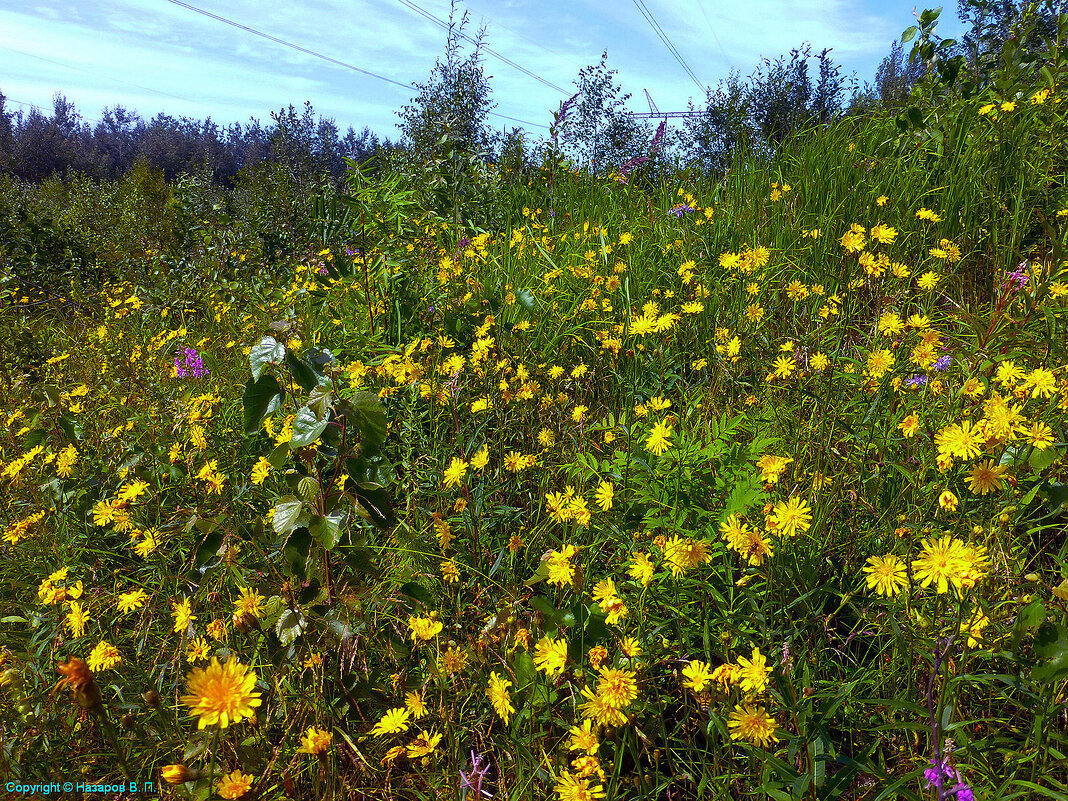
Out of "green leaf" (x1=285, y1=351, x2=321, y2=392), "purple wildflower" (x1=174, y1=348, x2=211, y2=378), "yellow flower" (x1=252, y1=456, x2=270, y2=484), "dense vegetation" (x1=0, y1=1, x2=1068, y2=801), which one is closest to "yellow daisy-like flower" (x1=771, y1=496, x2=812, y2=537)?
"dense vegetation" (x1=0, y1=1, x2=1068, y2=801)

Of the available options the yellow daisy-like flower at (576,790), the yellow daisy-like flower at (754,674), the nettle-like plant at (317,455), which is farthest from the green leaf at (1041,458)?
the nettle-like plant at (317,455)

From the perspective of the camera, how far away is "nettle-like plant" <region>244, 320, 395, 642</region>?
1087 millimetres

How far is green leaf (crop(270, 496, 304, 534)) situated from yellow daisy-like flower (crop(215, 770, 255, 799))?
0.38 metres

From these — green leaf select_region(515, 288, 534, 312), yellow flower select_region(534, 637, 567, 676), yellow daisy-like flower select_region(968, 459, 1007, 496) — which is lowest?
yellow flower select_region(534, 637, 567, 676)

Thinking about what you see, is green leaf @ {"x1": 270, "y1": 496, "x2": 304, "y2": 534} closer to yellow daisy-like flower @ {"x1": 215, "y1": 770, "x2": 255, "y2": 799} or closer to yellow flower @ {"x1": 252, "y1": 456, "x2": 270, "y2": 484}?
yellow daisy-like flower @ {"x1": 215, "y1": 770, "x2": 255, "y2": 799}

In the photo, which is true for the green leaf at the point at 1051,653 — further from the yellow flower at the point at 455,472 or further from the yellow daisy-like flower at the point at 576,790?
the yellow flower at the point at 455,472

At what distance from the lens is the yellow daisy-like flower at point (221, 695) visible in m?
0.81

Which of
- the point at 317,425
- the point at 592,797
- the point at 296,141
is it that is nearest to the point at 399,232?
the point at 317,425

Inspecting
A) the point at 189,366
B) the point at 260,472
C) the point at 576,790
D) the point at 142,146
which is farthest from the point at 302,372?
the point at 142,146

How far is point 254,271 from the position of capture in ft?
14.5

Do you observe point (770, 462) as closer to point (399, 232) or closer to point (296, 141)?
point (399, 232)

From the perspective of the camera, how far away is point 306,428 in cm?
108

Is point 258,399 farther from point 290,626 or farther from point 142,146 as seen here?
point 142,146

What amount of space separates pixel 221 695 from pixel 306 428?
17.4 inches
